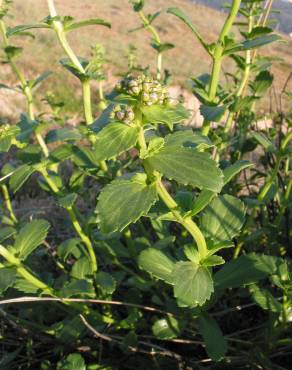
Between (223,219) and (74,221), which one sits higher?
(223,219)

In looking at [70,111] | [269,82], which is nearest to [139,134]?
[269,82]

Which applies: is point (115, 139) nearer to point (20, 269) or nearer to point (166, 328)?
point (20, 269)

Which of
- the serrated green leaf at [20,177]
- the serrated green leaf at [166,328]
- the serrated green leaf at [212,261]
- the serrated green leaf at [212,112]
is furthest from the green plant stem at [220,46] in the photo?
the serrated green leaf at [166,328]

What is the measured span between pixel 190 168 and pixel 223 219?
493 mm

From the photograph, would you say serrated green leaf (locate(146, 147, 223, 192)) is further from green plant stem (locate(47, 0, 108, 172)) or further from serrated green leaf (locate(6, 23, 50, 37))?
serrated green leaf (locate(6, 23, 50, 37))

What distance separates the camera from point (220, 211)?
1.43 meters

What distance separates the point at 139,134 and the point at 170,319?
0.88 m

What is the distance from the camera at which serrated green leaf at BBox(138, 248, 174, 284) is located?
4.41 ft

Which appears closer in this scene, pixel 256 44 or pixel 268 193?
pixel 256 44

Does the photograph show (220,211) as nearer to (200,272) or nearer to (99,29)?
(200,272)

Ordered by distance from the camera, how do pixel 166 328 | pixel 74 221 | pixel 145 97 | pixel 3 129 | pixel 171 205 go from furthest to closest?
pixel 74 221 < pixel 166 328 < pixel 3 129 < pixel 171 205 < pixel 145 97

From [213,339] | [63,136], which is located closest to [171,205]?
[213,339]

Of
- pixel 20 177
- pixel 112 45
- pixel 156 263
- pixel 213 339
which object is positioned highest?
pixel 20 177

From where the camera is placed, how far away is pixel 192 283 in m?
1.14
